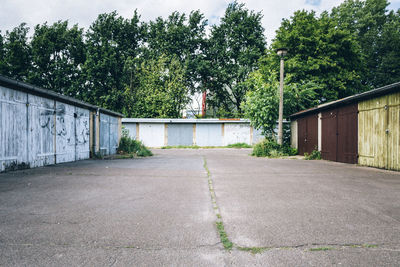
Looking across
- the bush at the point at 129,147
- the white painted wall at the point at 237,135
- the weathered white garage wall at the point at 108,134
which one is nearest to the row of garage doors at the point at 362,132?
the bush at the point at 129,147

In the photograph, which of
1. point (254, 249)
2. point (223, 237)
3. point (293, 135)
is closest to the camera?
point (254, 249)

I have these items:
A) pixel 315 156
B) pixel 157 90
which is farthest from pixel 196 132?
pixel 315 156

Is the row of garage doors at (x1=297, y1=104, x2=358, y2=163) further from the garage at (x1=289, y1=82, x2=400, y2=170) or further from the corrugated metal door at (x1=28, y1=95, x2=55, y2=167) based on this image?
the corrugated metal door at (x1=28, y1=95, x2=55, y2=167)

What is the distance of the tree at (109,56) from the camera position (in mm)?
29500

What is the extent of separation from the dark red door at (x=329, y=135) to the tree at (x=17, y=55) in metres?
31.0

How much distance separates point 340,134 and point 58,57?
31580 mm

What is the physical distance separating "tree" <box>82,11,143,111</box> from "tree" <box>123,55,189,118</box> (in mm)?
1572

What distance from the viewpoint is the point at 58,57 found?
99.3ft

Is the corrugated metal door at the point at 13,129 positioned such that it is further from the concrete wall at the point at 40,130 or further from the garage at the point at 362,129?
the garage at the point at 362,129

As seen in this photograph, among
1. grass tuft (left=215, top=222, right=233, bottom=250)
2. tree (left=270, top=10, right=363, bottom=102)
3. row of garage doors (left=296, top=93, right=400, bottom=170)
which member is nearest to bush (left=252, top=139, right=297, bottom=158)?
row of garage doors (left=296, top=93, right=400, bottom=170)

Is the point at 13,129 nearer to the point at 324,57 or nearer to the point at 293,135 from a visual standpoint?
the point at 293,135

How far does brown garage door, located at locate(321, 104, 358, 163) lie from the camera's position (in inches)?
386

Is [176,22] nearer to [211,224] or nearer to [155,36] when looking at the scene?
[155,36]

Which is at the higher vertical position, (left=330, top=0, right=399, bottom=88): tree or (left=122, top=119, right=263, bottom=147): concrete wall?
(left=330, top=0, right=399, bottom=88): tree
